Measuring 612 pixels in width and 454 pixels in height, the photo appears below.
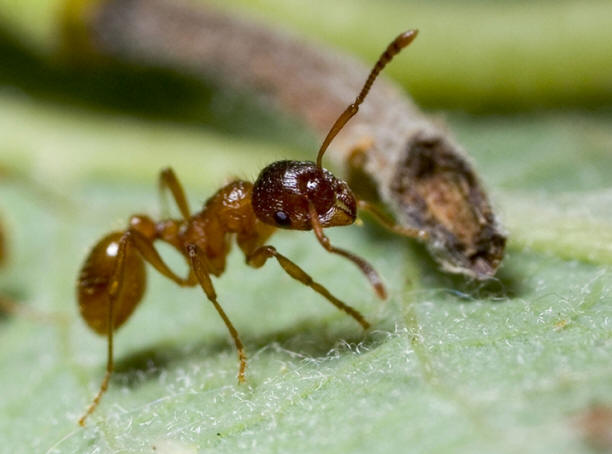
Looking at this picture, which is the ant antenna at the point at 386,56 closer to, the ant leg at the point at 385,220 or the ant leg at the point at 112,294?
the ant leg at the point at 385,220

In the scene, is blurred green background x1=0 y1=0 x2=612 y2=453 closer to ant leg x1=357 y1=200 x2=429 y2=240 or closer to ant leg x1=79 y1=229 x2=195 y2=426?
ant leg x1=79 y1=229 x2=195 y2=426

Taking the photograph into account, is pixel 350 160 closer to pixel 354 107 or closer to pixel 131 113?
pixel 354 107

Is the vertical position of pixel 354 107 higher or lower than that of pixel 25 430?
higher

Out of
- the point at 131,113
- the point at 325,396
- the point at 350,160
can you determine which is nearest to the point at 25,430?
the point at 325,396

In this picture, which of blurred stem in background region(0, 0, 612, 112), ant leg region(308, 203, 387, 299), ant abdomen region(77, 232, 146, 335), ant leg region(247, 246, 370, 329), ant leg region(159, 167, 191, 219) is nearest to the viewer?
ant leg region(308, 203, 387, 299)

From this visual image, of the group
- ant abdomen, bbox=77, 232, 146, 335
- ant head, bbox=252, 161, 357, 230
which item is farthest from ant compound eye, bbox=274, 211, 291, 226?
ant abdomen, bbox=77, 232, 146, 335

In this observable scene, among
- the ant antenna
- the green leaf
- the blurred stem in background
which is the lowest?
the green leaf

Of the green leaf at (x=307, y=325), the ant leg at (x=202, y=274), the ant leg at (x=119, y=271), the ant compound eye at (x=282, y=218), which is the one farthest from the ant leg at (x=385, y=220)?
the ant leg at (x=119, y=271)

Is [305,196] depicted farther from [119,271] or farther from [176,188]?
[176,188]
